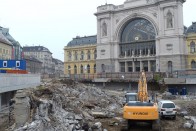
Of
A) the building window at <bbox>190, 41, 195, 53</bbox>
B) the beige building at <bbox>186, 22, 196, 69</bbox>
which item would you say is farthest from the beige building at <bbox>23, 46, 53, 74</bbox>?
the building window at <bbox>190, 41, 195, 53</bbox>

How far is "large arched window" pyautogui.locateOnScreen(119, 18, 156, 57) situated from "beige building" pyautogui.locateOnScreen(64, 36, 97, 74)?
14980mm

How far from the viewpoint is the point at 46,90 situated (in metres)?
24.3

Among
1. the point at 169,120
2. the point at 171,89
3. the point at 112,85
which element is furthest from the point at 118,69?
the point at 169,120

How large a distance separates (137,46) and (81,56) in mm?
25658

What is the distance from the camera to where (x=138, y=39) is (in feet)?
265

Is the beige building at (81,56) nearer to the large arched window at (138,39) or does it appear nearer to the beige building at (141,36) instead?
the beige building at (141,36)

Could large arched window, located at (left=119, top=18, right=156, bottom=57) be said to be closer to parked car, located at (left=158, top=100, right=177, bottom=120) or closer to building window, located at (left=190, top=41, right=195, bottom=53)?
building window, located at (left=190, top=41, right=195, bottom=53)

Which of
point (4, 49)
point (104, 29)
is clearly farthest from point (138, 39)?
point (4, 49)

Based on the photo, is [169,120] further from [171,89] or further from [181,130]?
[171,89]

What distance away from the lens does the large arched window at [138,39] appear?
259ft

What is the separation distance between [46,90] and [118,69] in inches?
2376

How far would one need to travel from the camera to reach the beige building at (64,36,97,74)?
9585 cm

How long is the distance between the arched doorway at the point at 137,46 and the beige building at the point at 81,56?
14787mm

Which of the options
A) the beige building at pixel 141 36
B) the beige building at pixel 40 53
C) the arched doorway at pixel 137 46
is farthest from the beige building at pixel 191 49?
the beige building at pixel 40 53
